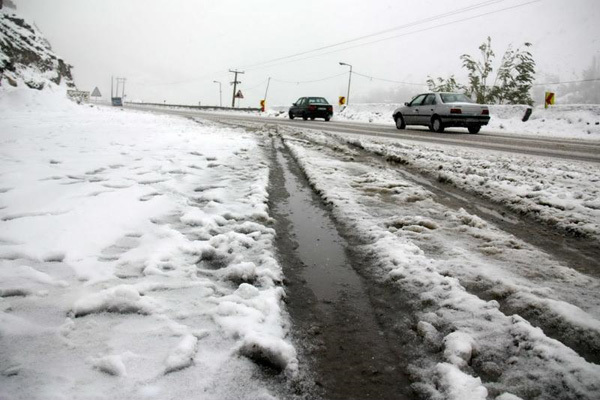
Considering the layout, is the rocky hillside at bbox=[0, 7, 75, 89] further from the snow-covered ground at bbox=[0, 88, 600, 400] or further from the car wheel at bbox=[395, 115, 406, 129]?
the car wheel at bbox=[395, 115, 406, 129]

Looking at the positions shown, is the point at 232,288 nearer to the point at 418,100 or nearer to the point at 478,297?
the point at 478,297

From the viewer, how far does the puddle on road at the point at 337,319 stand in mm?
1222

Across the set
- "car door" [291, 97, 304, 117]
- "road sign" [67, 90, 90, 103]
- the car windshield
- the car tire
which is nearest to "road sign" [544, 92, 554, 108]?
the car windshield

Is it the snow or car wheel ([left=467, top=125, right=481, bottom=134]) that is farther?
car wheel ([left=467, top=125, right=481, bottom=134])

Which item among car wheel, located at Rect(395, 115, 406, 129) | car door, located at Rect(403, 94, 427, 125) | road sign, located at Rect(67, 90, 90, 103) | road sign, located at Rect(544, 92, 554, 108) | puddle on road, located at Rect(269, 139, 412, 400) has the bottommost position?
puddle on road, located at Rect(269, 139, 412, 400)

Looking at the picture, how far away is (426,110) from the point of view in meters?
12.3

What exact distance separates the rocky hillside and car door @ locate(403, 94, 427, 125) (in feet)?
50.2

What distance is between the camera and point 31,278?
171 cm

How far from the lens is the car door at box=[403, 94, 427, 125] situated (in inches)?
500

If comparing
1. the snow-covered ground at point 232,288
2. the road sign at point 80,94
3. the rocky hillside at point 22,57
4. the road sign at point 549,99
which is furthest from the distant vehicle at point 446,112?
the road sign at point 80,94

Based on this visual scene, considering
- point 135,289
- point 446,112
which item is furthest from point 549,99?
point 135,289

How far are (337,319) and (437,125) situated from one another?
460 inches

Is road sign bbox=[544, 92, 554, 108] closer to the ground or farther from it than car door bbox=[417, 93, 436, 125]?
farther from it

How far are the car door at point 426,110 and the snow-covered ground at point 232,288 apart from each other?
8.69m
